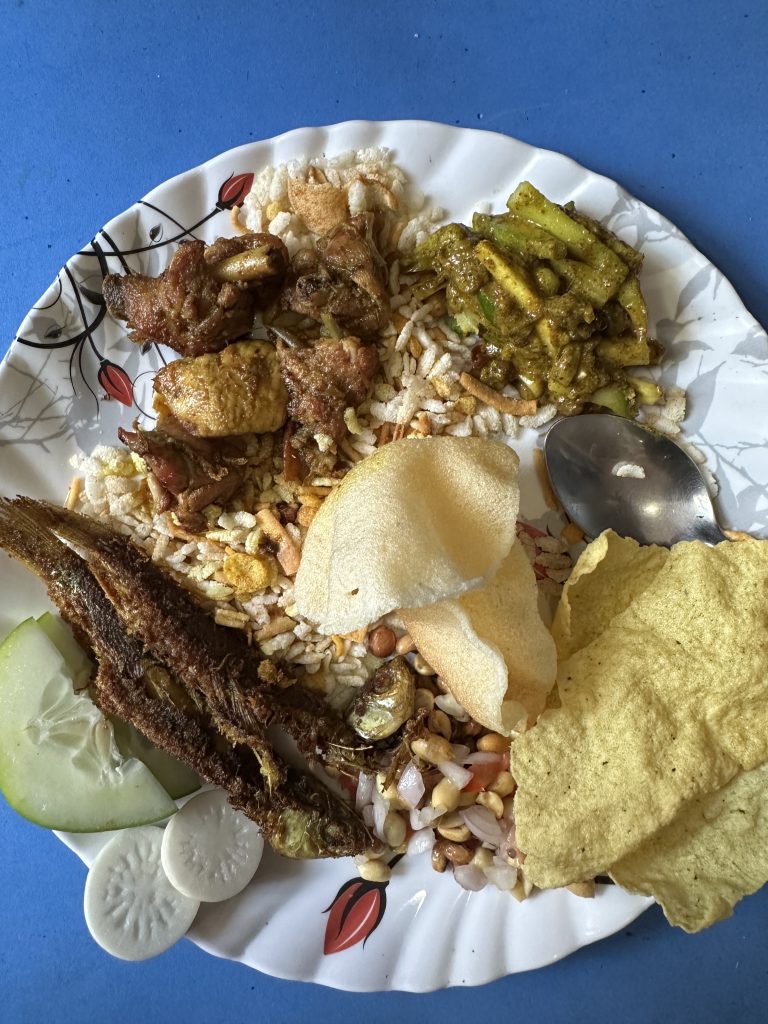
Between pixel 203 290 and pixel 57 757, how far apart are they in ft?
5.23

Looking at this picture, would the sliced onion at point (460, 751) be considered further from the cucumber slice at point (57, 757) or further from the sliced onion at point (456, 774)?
the cucumber slice at point (57, 757)

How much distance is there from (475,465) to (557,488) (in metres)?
0.42

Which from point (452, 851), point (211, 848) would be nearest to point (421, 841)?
point (452, 851)

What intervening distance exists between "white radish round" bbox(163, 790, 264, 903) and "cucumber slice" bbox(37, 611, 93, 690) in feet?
1.84

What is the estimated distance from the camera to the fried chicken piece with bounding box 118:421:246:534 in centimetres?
210

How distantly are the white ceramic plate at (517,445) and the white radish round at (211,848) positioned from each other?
11 cm

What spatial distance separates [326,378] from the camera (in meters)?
2.15

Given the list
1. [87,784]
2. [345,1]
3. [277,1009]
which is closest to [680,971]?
[277,1009]

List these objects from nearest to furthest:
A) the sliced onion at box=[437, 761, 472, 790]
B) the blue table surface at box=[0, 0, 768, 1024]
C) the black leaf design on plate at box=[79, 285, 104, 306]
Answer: the sliced onion at box=[437, 761, 472, 790] < the black leaf design on plate at box=[79, 285, 104, 306] < the blue table surface at box=[0, 0, 768, 1024]

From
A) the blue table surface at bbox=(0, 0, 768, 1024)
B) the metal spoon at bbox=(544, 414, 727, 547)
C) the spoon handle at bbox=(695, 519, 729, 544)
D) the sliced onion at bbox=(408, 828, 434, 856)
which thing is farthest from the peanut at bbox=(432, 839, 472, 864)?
the spoon handle at bbox=(695, 519, 729, 544)

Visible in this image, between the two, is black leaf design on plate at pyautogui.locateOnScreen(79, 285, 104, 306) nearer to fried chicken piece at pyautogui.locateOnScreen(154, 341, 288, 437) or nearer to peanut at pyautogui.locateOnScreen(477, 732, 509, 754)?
fried chicken piece at pyautogui.locateOnScreen(154, 341, 288, 437)

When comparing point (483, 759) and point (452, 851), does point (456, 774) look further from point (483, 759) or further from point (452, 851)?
point (452, 851)

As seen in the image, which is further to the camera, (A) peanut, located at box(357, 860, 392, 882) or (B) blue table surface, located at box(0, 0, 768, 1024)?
(B) blue table surface, located at box(0, 0, 768, 1024)

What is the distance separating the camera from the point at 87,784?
2.20 meters
